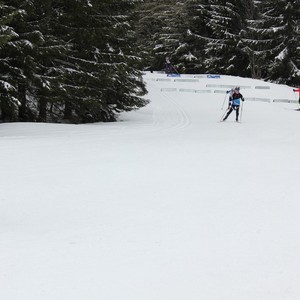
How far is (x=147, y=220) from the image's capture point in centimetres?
546

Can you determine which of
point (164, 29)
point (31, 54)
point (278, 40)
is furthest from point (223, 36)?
point (31, 54)

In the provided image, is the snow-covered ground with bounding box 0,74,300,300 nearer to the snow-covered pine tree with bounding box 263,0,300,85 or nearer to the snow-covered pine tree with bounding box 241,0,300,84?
the snow-covered pine tree with bounding box 263,0,300,85

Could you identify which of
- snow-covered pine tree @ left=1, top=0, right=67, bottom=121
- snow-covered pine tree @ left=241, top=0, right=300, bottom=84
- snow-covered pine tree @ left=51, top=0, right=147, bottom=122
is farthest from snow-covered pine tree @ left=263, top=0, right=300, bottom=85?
snow-covered pine tree @ left=1, top=0, right=67, bottom=121

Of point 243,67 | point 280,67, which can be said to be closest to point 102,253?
point 280,67

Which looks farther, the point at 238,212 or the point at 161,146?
the point at 161,146

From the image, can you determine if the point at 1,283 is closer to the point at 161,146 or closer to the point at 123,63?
the point at 161,146

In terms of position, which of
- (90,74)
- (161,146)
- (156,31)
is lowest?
(161,146)

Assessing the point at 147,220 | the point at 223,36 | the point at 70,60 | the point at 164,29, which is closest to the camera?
the point at 147,220

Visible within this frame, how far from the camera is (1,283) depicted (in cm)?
371

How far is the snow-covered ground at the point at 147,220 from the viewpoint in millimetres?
3750

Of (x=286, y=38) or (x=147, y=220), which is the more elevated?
(x=286, y=38)

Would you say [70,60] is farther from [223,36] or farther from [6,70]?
[223,36]

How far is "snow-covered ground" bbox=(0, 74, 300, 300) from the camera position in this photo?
3.75m

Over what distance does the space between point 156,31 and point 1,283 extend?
51.8 m
